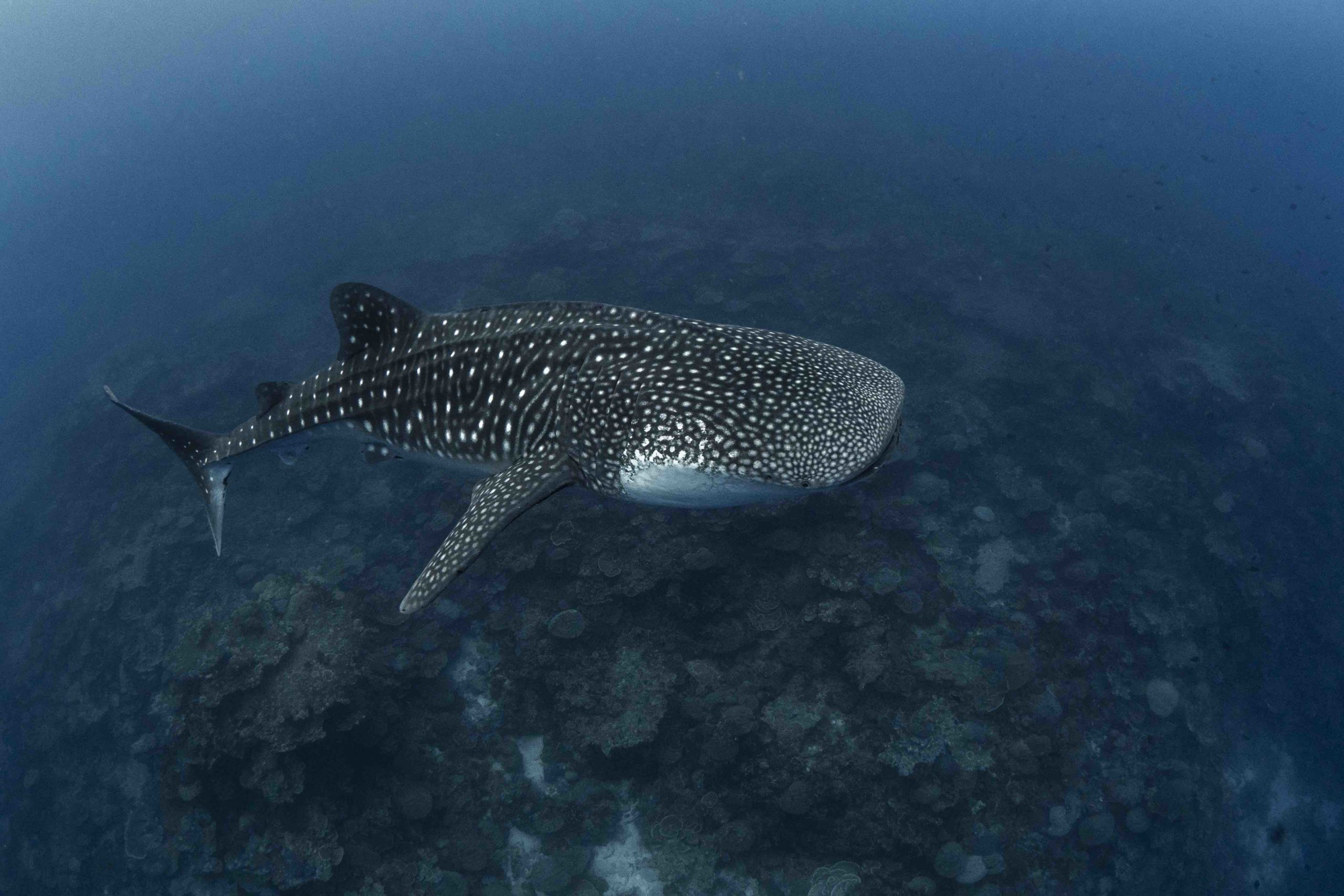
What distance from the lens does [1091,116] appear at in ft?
185

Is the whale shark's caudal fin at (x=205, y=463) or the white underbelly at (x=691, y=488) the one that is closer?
the white underbelly at (x=691, y=488)

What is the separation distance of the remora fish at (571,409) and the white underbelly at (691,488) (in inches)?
0.9

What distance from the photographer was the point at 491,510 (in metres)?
5.68

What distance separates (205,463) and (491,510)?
474 cm

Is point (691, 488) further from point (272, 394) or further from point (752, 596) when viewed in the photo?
point (752, 596)

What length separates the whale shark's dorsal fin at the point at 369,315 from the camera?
6.62 meters

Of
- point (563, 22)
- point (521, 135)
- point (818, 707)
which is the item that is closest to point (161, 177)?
point (521, 135)

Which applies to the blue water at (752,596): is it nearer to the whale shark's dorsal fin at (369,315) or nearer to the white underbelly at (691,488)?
the white underbelly at (691,488)

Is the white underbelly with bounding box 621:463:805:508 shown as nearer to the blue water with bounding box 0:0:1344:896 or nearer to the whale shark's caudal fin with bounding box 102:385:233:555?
the blue water with bounding box 0:0:1344:896

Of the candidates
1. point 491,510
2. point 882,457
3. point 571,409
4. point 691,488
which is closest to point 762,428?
point 691,488

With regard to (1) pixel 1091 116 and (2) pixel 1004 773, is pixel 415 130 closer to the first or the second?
(1) pixel 1091 116

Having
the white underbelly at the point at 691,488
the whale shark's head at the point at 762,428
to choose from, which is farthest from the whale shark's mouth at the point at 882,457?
the white underbelly at the point at 691,488

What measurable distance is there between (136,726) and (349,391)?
36.6 ft

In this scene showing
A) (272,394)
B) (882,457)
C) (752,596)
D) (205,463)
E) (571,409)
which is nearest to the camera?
(882,457)
